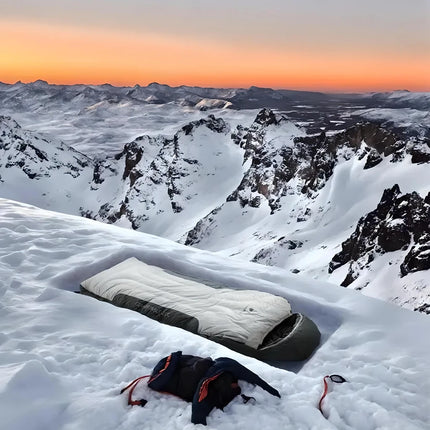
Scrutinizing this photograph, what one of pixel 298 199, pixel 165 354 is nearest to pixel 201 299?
pixel 165 354

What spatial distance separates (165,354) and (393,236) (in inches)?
2525

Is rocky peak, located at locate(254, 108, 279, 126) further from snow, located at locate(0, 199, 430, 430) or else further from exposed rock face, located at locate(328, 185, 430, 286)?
snow, located at locate(0, 199, 430, 430)

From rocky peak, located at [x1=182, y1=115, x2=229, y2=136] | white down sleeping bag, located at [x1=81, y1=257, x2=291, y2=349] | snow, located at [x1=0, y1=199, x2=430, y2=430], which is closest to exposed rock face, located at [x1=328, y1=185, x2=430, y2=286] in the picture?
snow, located at [x1=0, y1=199, x2=430, y2=430]

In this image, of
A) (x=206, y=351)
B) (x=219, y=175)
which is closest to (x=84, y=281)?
(x=206, y=351)

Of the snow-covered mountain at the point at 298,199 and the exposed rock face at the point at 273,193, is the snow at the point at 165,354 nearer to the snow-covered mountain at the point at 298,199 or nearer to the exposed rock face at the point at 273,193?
the snow-covered mountain at the point at 298,199

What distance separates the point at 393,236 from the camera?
64.1 meters

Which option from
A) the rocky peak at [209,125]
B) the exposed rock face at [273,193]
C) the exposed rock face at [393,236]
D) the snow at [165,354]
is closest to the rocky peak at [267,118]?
the exposed rock face at [273,193]

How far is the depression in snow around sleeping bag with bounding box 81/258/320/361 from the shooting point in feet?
18.8

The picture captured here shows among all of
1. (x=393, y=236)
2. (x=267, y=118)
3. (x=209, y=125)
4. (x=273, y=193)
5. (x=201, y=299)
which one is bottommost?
(x=273, y=193)

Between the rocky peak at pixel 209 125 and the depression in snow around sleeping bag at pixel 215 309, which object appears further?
the rocky peak at pixel 209 125

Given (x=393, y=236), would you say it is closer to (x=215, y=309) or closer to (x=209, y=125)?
(x=215, y=309)

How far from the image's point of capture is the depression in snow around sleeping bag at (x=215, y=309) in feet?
18.8

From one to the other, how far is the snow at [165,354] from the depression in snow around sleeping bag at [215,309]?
28 centimetres

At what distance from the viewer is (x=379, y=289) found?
5694cm
